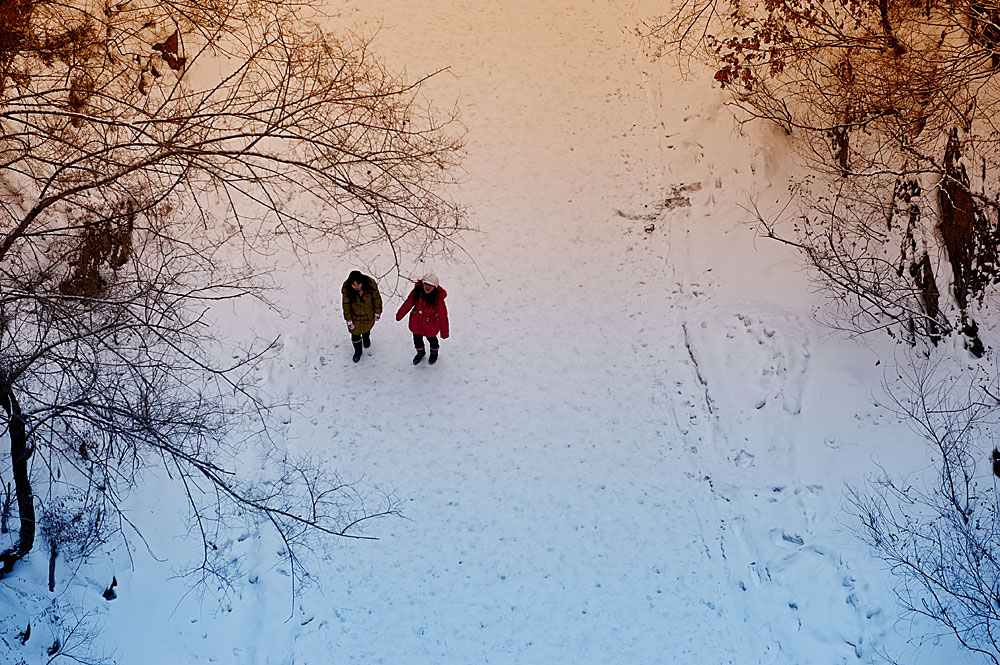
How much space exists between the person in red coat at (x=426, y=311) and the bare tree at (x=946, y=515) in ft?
A: 15.1

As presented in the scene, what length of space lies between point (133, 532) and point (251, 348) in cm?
261

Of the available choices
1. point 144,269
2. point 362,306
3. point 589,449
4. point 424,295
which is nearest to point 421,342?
point 424,295

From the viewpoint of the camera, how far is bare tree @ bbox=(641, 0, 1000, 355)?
8500 millimetres

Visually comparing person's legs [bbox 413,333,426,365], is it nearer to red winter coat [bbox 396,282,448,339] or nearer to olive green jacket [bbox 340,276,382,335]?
red winter coat [bbox 396,282,448,339]

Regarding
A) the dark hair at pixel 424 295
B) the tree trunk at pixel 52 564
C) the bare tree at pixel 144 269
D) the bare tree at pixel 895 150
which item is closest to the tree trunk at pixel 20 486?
the bare tree at pixel 144 269

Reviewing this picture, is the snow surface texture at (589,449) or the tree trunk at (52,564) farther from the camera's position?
the tree trunk at (52,564)

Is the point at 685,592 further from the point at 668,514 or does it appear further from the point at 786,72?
the point at 786,72

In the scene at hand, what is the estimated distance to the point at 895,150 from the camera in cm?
991

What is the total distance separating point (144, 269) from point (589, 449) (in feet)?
17.3

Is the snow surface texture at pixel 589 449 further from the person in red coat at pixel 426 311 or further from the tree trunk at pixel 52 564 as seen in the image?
the person in red coat at pixel 426 311

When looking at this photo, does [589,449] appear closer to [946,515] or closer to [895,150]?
[946,515]

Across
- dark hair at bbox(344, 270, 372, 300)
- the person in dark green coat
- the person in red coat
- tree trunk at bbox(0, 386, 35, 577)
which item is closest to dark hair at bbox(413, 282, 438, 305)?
the person in red coat

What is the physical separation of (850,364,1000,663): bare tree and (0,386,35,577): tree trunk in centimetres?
737

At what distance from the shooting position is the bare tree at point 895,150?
27.9ft
